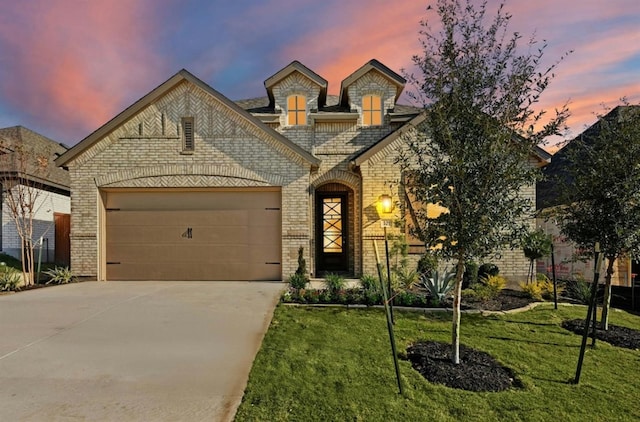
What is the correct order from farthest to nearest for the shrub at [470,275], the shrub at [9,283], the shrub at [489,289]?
the shrub at [470,275], the shrub at [9,283], the shrub at [489,289]

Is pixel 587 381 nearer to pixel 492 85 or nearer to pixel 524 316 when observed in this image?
pixel 524 316

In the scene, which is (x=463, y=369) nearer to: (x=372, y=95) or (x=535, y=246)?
(x=535, y=246)

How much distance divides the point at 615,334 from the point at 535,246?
302cm

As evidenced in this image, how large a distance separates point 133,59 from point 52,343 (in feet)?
28.0

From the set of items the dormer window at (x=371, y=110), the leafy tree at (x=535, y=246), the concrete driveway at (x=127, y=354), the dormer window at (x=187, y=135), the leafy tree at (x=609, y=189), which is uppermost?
the dormer window at (x=371, y=110)

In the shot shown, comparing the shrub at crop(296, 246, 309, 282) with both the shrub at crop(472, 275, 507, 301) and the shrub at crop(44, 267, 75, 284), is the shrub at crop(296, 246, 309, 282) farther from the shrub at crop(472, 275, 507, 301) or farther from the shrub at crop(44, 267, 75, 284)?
the shrub at crop(44, 267, 75, 284)

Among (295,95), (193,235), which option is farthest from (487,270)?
(193,235)

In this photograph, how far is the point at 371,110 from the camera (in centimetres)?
1202

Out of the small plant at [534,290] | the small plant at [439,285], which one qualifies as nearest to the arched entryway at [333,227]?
the small plant at [439,285]

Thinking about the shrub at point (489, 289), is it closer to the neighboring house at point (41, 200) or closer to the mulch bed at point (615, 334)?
the mulch bed at point (615, 334)

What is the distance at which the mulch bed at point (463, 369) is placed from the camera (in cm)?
406

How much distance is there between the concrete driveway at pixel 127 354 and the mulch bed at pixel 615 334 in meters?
5.83

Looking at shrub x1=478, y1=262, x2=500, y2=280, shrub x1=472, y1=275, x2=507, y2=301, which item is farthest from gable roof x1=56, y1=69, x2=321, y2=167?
shrub x1=478, y1=262, x2=500, y2=280

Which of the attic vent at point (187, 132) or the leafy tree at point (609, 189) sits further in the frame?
the attic vent at point (187, 132)
